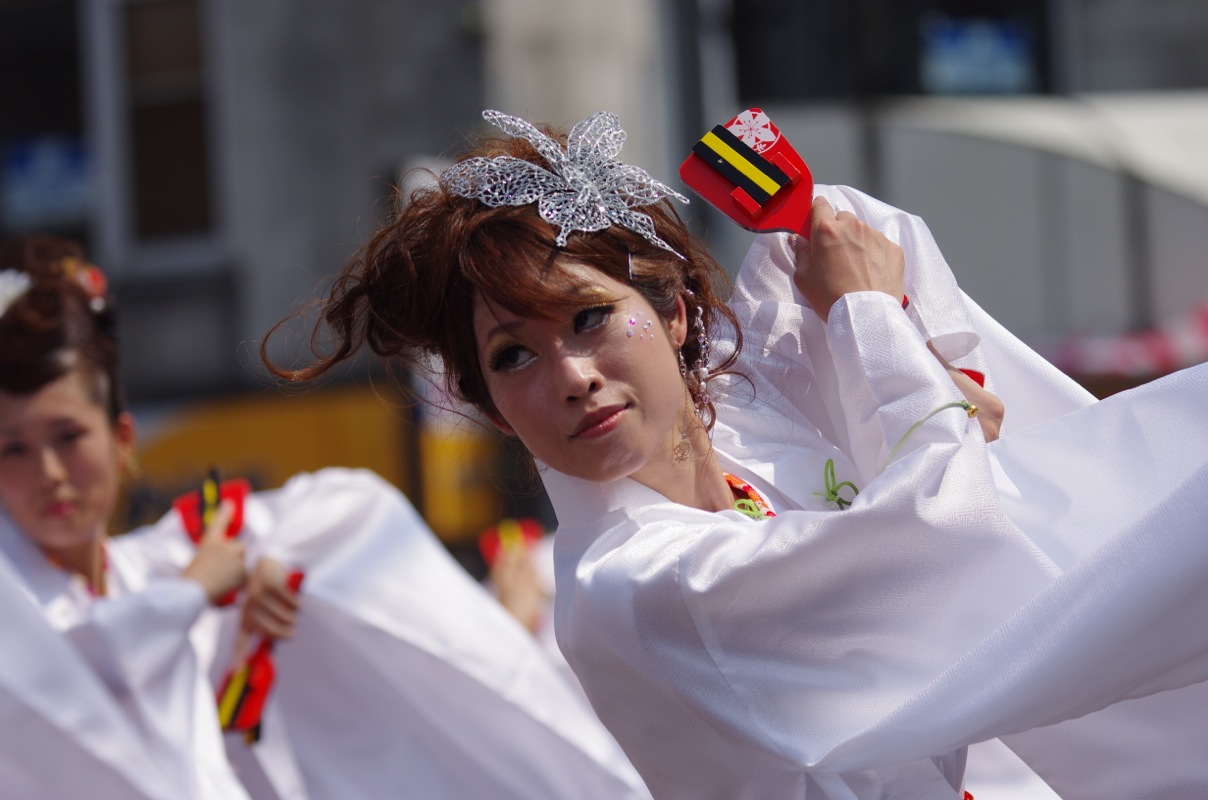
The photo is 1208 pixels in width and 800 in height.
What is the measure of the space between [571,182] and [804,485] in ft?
1.66

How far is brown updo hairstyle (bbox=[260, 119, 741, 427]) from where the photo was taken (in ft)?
6.25

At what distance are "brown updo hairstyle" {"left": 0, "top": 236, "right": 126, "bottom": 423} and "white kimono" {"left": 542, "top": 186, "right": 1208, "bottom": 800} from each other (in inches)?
60.6

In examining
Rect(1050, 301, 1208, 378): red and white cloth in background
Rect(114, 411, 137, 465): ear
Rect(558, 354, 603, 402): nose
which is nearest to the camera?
Rect(558, 354, 603, 402): nose

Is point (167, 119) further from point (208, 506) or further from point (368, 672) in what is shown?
point (368, 672)

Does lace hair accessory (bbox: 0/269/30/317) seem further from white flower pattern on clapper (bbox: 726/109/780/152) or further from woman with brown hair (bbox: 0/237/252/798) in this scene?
white flower pattern on clapper (bbox: 726/109/780/152)

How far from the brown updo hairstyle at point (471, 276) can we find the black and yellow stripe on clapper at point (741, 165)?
5.3 inches

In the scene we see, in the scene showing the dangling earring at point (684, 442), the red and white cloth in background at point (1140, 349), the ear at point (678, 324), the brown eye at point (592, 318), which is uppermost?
the brown eye at point (592, 318)

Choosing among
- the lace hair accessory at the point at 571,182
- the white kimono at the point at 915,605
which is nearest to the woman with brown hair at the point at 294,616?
the white kimono at the point at 915,605

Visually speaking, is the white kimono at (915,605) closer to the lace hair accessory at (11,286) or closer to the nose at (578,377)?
the nose at (578,377)

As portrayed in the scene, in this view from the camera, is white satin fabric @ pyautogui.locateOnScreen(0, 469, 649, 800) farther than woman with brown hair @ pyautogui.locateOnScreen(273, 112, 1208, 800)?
Yes

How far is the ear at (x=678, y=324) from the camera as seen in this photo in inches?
80.5

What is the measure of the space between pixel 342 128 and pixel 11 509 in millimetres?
5466

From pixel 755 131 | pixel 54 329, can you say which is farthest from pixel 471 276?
pixel 54 329

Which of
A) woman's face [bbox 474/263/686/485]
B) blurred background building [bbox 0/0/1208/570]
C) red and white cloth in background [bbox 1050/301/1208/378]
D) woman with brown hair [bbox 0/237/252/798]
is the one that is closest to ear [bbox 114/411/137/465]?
woman with brown hair [bbox 0/237/252/798]
